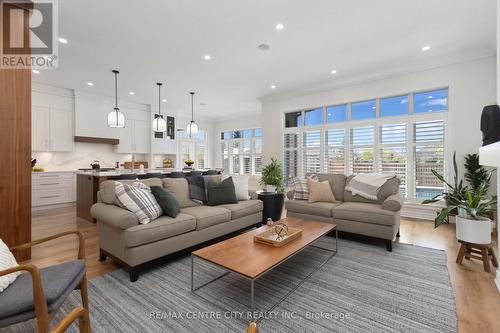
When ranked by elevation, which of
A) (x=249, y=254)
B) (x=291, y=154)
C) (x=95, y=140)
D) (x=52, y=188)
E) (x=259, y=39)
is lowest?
(x=249, y=254)

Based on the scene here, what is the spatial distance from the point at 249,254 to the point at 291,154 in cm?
480

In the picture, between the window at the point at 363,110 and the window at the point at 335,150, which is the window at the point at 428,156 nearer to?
the window at the point at 363,110

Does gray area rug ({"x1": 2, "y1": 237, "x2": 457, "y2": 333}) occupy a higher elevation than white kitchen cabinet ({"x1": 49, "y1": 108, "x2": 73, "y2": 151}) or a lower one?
lower

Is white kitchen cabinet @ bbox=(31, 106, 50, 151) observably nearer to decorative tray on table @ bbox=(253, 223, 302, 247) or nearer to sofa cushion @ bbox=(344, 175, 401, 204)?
decorative tray on table @ bbox=(253, 223, 302, 247)

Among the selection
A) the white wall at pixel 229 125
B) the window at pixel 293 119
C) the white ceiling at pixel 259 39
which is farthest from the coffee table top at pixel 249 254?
the white wall at pixel 229 125

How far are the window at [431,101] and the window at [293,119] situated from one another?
259cm

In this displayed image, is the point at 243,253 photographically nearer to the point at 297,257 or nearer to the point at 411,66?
the point at 297,257

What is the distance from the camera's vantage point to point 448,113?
4.31 metres

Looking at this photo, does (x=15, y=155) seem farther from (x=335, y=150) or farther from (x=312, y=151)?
(x=335, y=150)

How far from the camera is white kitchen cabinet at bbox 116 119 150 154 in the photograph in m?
6.95

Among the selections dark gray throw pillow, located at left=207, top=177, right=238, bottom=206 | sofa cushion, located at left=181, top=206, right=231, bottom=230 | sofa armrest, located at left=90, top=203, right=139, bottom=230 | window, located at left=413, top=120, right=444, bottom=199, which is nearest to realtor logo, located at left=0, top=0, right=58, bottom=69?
sofa armrest, located at left=90, top=203, right=139, bottom=230

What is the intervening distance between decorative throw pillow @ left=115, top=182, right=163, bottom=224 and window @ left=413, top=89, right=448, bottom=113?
519cm

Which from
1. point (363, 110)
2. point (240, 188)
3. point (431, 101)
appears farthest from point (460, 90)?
point (240, 188)

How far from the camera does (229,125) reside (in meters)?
9.60
